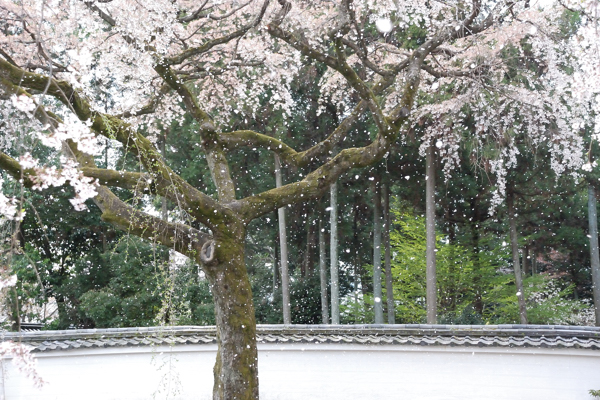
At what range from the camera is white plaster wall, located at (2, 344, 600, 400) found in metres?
4.82

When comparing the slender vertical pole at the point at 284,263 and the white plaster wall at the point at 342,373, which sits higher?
the slender vertical pole at the point at 284,263

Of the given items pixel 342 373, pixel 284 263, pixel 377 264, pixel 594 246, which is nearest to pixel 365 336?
pixel 342 373

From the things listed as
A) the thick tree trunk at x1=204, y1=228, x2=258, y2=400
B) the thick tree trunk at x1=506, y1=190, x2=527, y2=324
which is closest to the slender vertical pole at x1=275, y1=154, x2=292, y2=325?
the thick tree trunk at x1=506, y1=190, x2=527, y2=324

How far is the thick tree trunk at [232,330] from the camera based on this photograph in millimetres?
A: 3543

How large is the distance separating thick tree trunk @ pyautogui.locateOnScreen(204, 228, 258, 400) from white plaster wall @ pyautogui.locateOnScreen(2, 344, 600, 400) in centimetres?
140

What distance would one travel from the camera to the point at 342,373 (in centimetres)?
524

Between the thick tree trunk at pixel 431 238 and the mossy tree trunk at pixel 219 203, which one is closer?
the mossy tree trunk at pixel 219 203

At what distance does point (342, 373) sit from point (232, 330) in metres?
2.10

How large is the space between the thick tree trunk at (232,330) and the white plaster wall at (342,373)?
140 cm

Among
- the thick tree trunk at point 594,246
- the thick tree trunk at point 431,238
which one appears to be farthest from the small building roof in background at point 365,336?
the thick tree trunk at point 594,246

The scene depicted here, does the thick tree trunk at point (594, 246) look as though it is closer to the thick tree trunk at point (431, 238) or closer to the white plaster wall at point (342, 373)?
the thick tree trunk at point (431, 238)

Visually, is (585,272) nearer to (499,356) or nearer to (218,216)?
(499,356)

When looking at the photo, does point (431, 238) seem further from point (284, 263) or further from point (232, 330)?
point (232, 330)

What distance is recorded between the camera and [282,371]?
5355 mm
